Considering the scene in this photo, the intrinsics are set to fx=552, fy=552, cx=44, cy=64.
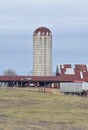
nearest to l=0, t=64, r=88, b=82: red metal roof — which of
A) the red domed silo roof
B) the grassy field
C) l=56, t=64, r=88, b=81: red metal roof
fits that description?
l=56, t=64, r=88, b=81: red metal roof

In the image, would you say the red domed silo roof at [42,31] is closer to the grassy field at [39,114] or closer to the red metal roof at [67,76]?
the red metal roof at [67,76]

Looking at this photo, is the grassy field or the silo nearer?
the grassy field

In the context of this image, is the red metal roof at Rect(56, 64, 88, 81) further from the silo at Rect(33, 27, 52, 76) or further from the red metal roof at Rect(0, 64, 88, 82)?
the silo at Rect(33, 27, 52, 76)

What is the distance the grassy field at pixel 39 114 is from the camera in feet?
105

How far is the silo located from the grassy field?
83.7 meters

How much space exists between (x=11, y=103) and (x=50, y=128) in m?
22.9

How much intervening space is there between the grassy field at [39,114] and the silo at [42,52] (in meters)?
83.7

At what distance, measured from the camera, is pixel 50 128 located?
30.4 metres

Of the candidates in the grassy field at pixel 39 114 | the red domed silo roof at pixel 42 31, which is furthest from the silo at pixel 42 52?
the grassy field at pixel 39 114

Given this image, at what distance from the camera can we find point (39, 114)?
140ft

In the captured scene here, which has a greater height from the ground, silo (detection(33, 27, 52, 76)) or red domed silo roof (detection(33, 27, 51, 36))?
red domed silo roof (detection(33, 27, 51, 36))

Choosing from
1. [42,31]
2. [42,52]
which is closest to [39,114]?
[42,52]

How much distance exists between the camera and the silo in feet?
486

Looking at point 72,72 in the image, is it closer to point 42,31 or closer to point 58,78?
point 58,78
